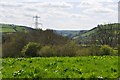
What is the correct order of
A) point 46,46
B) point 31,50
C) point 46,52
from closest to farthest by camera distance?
1. point 46,52
2. point 46,46
3. point 31,50

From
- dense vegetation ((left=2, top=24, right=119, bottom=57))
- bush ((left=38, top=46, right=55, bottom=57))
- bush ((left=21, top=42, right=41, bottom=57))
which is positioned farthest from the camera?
bush ((left=21, top=42, right=41, bottom=57))

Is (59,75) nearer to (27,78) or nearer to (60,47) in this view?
(27,78)

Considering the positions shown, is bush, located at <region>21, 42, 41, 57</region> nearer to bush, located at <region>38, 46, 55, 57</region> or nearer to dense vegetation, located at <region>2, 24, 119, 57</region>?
dense vegetation, located at <region>2, 24, 119, 57</region>

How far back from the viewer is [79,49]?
4147cm

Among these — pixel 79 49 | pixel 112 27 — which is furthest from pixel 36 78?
pixel 112 27

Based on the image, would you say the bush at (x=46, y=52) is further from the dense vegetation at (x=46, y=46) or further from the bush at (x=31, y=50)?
the bush at (x=31, y=50)

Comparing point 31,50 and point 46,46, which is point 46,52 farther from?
point 31,50

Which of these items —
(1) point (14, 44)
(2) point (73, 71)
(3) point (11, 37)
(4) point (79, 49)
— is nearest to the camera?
(2) point (73, 71)

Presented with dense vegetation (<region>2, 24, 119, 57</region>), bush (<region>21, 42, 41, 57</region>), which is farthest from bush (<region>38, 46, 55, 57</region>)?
bush (<region>21, 42, 41, 57</region>)

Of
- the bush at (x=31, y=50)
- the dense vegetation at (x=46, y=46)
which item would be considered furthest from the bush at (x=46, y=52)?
the bush at (x=31, y=50)

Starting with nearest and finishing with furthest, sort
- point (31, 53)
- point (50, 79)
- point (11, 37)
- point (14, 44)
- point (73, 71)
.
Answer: point (50, 79)
point (73, 71)
point (31, 53)
point (14, 44)
point (11, 37)

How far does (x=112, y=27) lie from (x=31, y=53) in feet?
134

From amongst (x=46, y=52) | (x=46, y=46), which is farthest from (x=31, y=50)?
(x=46, y=52)

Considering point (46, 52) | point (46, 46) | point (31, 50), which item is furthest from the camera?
point (31, 50)
